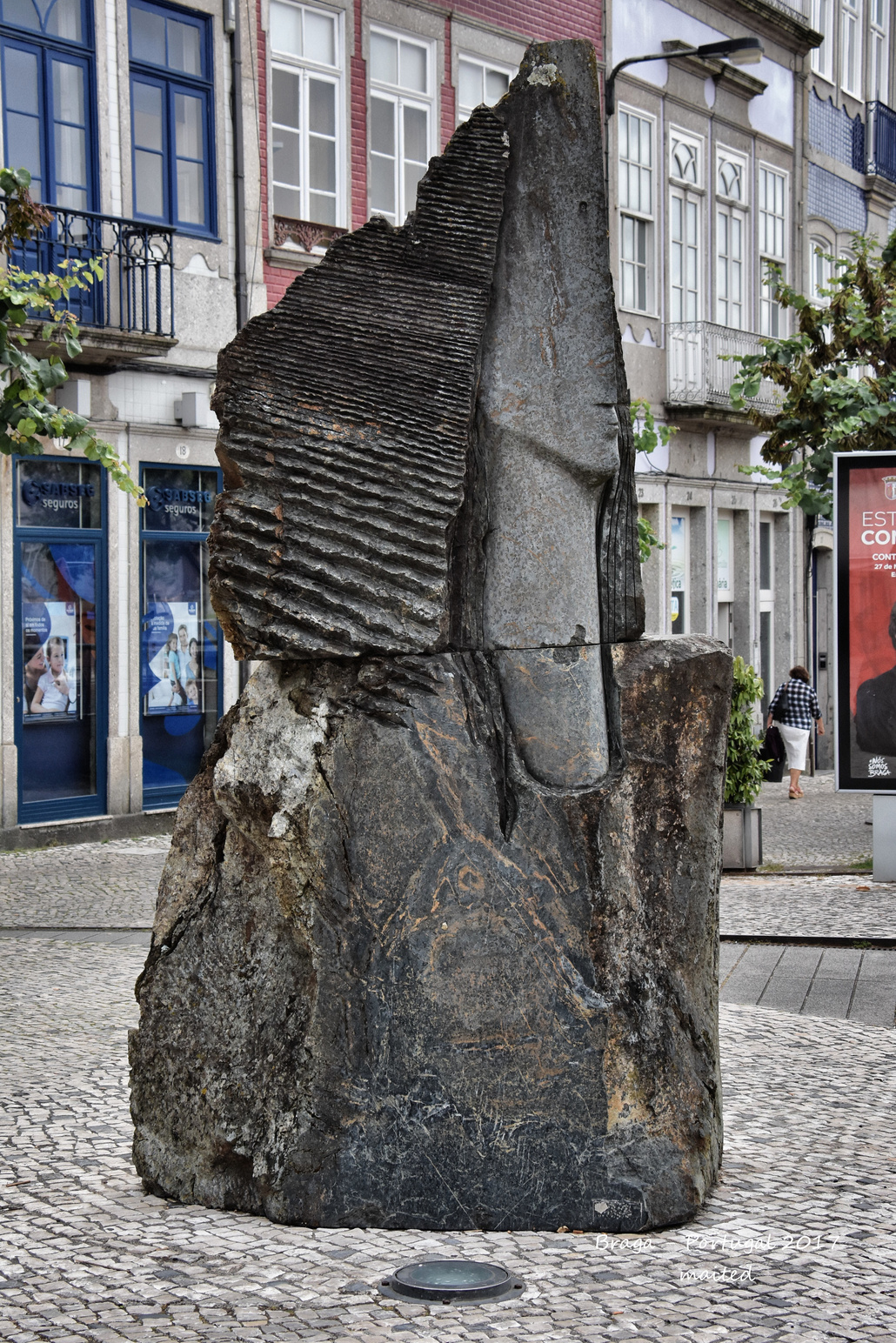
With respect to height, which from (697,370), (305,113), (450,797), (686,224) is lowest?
(450,797)

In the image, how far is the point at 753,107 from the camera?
26.0 metres

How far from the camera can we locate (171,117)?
634 inches

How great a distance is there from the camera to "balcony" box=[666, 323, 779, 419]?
23312 mm

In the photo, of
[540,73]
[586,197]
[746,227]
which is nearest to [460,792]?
[586,197]

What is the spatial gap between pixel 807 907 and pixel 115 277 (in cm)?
835

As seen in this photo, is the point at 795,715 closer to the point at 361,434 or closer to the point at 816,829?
the point at 816,829

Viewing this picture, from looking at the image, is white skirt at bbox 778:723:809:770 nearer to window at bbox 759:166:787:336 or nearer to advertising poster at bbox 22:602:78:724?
advertising poster at bbox 22:602:78:724

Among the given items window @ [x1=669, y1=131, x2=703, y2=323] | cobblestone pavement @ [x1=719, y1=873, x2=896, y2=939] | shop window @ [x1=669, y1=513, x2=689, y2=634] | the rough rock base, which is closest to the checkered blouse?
shop window @ [x1=669, y1=513, x2=689, y2=634]

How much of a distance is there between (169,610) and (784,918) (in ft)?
25.2

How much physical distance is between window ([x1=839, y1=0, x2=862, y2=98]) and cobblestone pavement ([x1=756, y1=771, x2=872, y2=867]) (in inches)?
550

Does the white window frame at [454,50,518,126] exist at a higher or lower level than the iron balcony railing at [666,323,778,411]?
higher

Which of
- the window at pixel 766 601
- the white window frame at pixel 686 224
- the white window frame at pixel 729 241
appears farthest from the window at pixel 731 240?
the window at pixel 766 601

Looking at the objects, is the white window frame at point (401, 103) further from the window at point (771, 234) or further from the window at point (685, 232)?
the window at point (771, 234)

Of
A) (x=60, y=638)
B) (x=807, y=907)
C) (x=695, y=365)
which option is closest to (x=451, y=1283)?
(x=807, y=907)
